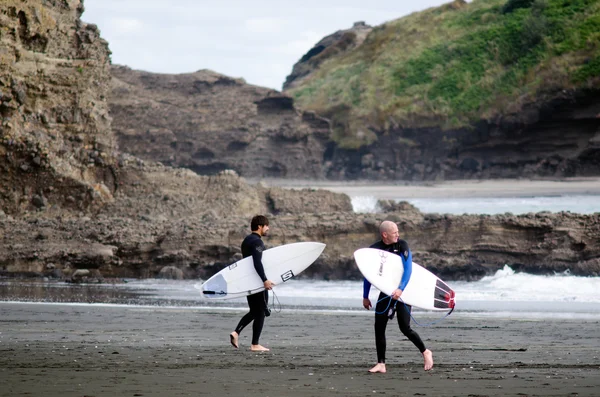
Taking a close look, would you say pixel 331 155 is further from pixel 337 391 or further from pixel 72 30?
pixel 337 391

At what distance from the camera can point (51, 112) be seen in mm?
26453

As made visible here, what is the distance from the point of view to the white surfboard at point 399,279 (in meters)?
8.75

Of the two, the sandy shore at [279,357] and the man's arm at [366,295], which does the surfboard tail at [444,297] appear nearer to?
the sandy shore at [279,357]

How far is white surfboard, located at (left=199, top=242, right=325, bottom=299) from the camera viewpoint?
10.4m

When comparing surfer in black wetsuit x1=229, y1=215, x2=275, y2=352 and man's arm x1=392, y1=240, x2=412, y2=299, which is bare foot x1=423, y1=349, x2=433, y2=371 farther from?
surfer in black wetsuit x1=229, y1=215, x2=275, y2=352

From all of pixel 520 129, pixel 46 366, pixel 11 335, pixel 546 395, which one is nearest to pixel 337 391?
pixel 546 395

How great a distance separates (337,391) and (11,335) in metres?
4.94

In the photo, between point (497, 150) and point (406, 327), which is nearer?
point (406, 327)

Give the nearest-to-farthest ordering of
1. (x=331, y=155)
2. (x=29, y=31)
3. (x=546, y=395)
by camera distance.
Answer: (x=546, y=395) → (x=29, y=31) → (x=331, y=155)

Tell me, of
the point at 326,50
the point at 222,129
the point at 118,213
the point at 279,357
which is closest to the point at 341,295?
the point at 279,357

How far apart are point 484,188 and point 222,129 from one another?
74.1ft

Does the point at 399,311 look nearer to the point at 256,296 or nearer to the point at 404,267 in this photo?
the point at 404,267

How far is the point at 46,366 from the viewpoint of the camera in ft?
26.1

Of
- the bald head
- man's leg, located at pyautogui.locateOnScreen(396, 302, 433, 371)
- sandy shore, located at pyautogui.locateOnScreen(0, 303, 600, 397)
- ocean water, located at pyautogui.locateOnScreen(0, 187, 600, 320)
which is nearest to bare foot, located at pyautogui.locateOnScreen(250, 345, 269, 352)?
sandy shore, located at pyautogui.locateOnScreen(0, 303, 600, 397)
